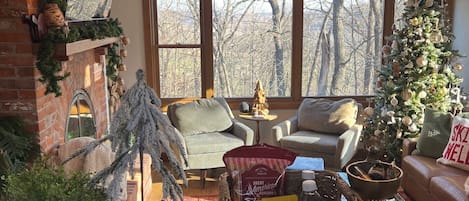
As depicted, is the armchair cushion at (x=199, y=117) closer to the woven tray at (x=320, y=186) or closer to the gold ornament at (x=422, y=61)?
the gold ornament at (x=422, y=61)

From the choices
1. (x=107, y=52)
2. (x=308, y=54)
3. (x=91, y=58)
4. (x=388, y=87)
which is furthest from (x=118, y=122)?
(x=308, y=54)

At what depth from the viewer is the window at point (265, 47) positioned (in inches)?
199

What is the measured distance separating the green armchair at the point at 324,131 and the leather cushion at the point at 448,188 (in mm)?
1001

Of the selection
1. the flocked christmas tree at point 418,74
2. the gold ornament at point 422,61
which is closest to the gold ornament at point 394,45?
the flocked christmas tree at point 418,74

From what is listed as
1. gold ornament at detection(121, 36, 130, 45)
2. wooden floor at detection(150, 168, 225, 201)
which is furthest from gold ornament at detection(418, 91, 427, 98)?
gold ornament at detection(121, 36, 130, 45)

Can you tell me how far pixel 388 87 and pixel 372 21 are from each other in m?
1.05

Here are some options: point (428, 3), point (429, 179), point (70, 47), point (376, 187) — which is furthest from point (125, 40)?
point (376, 187)

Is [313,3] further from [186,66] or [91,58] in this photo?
[91,58]

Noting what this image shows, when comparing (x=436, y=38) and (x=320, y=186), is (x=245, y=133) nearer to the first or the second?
(x=436, y=38)

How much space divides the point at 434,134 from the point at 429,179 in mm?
481

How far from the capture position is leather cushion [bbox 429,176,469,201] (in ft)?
10.2

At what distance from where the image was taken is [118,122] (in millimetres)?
1354

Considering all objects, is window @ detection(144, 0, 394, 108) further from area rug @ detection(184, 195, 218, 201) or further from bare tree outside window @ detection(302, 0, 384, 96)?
area rug @ detection(184, 195, 218, 201)

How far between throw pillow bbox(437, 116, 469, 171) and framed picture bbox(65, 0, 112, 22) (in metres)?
2.97
